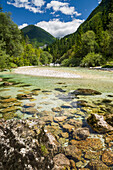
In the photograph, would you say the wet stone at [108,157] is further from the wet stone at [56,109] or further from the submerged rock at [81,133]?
the wet stone at [56,109]

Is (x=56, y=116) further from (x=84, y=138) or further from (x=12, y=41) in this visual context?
(x=12, y=41)

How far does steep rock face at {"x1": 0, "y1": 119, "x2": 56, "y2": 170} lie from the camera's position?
1776mm

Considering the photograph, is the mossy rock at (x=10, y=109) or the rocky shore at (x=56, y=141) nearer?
the rocky shore at (x=56, y=141)

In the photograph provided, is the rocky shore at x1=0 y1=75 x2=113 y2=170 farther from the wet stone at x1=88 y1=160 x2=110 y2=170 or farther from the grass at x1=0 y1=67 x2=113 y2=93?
the grass at x1=0 y1=67 x2=113 y2=93

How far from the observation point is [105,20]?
74.9 meters

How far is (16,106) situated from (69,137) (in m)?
3.67

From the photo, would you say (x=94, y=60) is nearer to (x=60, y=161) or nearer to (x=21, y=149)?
(x=60, y=161)

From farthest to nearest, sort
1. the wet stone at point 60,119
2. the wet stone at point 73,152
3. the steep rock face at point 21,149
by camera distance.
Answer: the wet stone at point 60,119 → the wet stone at point 73,152 → the steep rock face at point 21,149

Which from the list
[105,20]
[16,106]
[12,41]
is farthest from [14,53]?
[105,20]

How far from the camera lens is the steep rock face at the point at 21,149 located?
5.83 ft

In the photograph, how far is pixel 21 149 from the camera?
1891mm

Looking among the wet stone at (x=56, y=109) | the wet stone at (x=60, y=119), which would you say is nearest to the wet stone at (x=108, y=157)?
the wet stone at (x=60, y=119)

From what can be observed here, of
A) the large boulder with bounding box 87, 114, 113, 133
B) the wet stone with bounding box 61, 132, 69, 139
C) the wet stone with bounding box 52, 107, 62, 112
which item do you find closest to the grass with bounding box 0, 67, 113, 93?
the wet stone with bounding box 52, 107, 62, 112

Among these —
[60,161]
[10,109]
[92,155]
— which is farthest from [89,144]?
[10,109]
